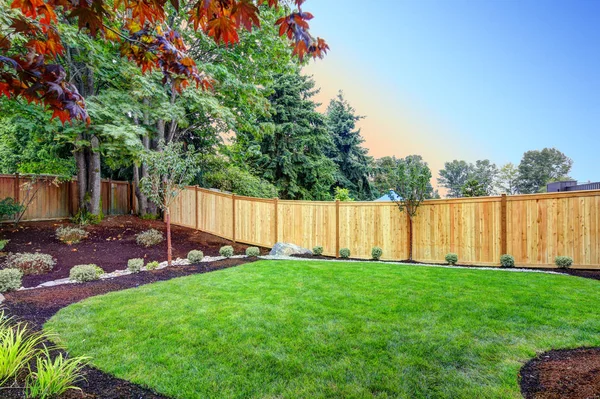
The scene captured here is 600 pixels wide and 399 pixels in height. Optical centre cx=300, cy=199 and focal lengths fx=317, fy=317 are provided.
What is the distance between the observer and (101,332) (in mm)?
3322

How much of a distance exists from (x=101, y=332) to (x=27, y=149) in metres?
15.8

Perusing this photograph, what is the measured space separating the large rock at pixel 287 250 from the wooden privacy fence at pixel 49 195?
298 inches

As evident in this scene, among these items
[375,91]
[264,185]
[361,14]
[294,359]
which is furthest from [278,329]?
[375,91]

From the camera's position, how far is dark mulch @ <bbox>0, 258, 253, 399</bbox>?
2229mm

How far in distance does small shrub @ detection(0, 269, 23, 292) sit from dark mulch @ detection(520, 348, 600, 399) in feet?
21.8

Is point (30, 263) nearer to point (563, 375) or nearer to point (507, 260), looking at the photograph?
point (563, 375)

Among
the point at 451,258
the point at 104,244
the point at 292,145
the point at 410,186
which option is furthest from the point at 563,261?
the point at 292,145

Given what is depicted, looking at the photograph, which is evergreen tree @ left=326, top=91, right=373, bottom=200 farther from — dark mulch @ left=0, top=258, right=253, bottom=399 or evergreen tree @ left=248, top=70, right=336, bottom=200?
dark mulch @ left=0, top=258, right=253, bottom=399

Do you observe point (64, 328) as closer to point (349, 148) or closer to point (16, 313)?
point (16, 313)

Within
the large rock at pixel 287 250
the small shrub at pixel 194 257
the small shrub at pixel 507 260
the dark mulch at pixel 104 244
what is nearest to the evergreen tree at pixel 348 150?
the dark mulch at pixel 104 244

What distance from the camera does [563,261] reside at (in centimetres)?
640

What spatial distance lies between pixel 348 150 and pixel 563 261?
15.7 meters

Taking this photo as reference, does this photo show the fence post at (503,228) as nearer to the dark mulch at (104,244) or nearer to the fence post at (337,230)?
the fence post at (337,230)

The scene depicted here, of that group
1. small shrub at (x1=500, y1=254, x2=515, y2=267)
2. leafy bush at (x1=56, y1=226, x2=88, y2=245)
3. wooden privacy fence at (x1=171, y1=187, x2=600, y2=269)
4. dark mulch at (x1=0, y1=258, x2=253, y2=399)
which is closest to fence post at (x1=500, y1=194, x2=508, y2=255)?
wooden privacy fence at (x1=171, y1=187, x2=600, y2=269)
